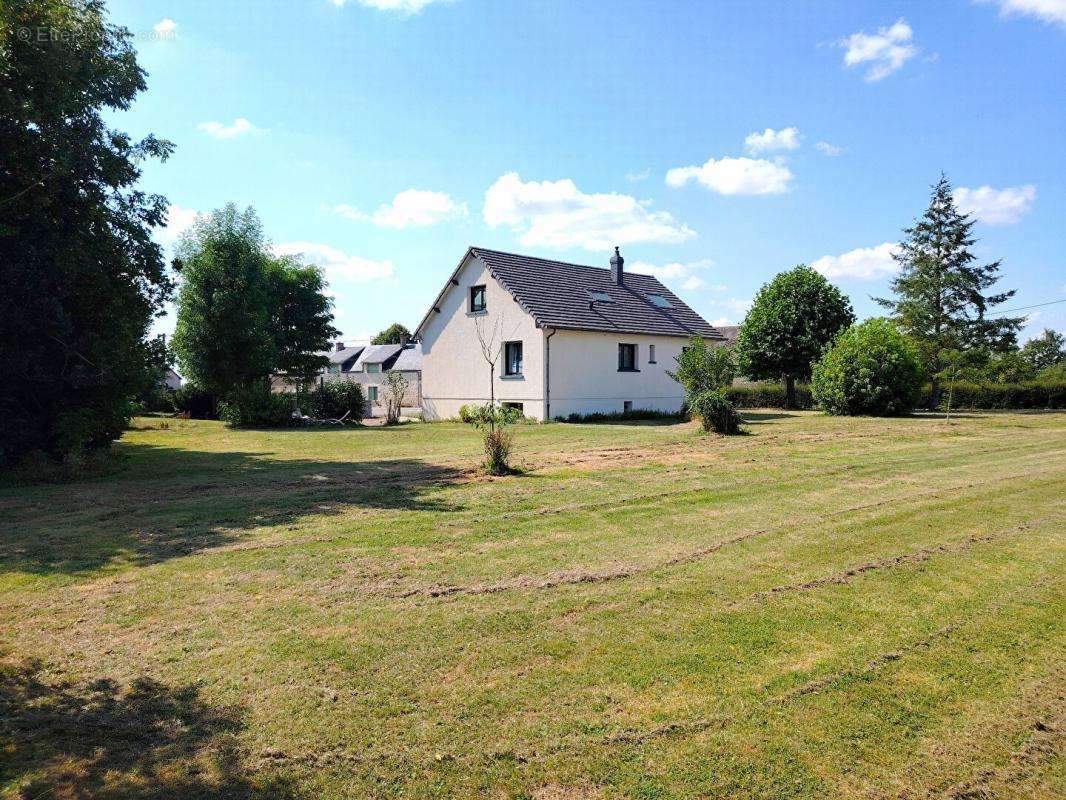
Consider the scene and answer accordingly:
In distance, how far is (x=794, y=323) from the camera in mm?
31734

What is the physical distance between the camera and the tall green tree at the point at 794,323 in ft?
104

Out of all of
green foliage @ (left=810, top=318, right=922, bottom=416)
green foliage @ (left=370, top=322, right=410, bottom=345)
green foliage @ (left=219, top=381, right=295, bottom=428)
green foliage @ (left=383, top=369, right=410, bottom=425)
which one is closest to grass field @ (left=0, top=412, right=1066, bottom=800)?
green foliage @ (left=810, top=318, right=922, bottom=416)

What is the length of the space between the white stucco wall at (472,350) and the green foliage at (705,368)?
7.40 metres

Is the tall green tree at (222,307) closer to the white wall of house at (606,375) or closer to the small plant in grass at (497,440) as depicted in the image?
the white wall of house at (606,375)

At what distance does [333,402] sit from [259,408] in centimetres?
323

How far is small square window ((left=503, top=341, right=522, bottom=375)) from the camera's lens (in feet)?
86.3

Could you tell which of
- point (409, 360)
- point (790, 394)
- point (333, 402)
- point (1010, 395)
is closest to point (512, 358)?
point (333, 402)

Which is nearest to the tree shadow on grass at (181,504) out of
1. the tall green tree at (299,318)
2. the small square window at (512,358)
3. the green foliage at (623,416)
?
the green foliage at (623,416)

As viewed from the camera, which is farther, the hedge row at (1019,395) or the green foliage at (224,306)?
the hedge row at (1019,395)

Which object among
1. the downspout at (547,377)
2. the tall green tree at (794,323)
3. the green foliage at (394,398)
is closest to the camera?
the downspout at (547,377)

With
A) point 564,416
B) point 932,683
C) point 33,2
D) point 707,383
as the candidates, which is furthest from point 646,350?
point 932,683

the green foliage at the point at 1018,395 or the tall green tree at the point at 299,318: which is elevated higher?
the tall green tree at the point at 299,318

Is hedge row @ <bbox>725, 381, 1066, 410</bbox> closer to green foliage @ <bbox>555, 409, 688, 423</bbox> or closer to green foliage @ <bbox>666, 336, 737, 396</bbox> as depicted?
green foliage @ <bbox>555, 409, 688, 423</bbox>

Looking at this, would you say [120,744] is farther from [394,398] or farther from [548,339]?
[394,398]
